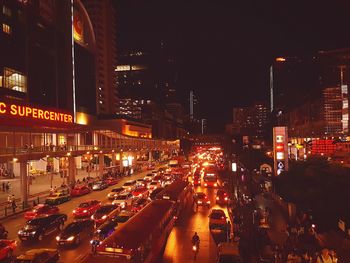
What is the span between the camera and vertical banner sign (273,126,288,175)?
3550 cm

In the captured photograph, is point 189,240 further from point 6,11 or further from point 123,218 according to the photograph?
point 6,11

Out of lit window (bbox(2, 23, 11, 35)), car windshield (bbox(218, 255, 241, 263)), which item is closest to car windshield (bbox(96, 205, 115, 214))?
car windshield (bbox(218, 255, 241, 263))

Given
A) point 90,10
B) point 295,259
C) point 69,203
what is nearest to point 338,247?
point 295,259

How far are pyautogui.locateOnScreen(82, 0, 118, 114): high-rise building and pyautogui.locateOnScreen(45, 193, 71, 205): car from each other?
A: 75.5m

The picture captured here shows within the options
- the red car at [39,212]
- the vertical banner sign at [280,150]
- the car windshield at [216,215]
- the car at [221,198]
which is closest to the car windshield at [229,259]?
the car windshield at [216,215]

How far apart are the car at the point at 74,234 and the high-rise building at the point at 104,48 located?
295 ft

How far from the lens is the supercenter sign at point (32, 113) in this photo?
36.4 metres

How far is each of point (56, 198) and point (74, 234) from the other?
49.7 ft

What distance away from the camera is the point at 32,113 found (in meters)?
40.6

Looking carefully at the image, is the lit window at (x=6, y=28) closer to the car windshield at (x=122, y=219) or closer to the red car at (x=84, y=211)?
the red car at (x=84, y=211)

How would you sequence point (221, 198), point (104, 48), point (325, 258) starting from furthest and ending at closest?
1. point (104, 48)
2. point (221, 198)
3. point (325, 258)

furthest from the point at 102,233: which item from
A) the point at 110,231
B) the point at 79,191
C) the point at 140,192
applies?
the point at 79,191

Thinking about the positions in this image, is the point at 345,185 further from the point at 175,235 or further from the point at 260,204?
the point at 260,204

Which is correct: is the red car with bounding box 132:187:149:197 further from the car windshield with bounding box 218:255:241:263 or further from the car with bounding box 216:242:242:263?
the car windshield with bounding box 218:255:241:263
